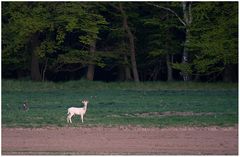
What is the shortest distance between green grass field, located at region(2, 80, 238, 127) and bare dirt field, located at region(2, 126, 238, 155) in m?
0.96

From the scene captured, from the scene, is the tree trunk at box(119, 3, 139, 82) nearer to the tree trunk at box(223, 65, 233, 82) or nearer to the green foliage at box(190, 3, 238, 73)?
the green foliage at box(190, 3, 238, 73)

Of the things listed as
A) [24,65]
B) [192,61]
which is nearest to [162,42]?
[192,61]

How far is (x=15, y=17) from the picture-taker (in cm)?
3866

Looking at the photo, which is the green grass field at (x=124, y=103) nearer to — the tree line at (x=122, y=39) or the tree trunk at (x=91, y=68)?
the tree line at (x=122, y=39)

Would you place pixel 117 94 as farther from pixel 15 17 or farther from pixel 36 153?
pixel 36 153

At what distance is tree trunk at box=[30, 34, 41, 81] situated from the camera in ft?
132

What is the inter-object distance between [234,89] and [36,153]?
71.1ft

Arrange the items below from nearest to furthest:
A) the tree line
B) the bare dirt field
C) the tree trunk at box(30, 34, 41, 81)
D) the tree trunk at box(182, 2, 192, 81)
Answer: the bare dirt field < the tree line < the tree trunk at box(182, 2, 192, 81) < the tree trunk at box(30, 34, 41, 81)

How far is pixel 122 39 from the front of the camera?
41844mm

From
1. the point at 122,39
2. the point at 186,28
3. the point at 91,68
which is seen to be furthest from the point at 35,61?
the point at 186,28

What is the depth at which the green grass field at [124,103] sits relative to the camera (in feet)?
69.9

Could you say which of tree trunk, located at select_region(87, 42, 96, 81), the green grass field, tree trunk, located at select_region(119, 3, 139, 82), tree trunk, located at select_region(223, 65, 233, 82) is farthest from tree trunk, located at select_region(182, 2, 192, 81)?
tree trunk, located at select_region(87, 42, 96, 81)

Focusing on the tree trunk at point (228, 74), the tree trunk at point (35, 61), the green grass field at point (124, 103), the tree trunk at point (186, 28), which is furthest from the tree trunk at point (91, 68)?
the tree trunk at point (228, 74)

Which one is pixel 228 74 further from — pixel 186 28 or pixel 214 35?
pixel 214 35
